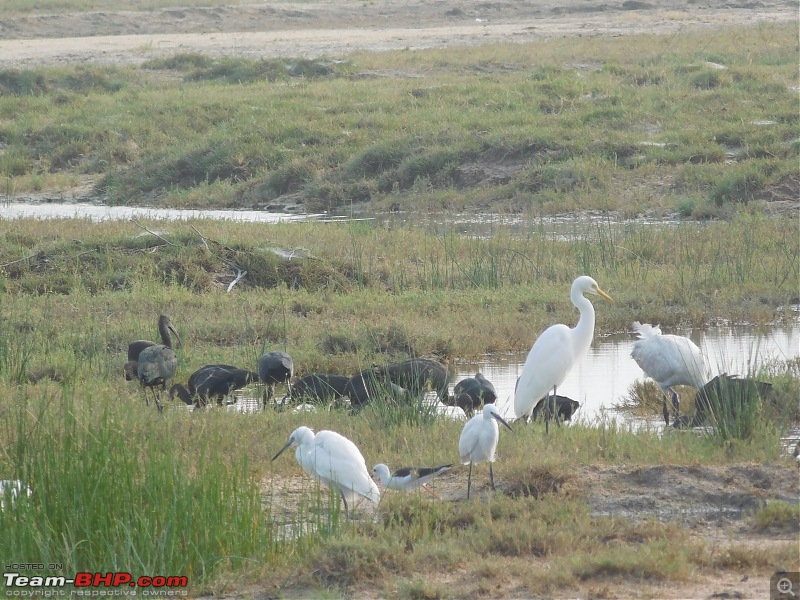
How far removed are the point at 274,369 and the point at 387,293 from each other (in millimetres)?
3215

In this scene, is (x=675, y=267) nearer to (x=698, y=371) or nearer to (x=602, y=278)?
(x=602, y=278)

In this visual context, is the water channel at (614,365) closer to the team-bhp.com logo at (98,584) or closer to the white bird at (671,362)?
the white bird at (671,362)

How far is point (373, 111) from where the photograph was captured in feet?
73.4

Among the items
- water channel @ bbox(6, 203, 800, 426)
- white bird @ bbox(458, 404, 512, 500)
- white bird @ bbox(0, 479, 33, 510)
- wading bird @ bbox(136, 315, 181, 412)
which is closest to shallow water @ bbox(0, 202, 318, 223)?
water channel @ bbox(6, 203, 800, 426)

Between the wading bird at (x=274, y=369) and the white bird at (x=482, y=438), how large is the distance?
8.86 feet

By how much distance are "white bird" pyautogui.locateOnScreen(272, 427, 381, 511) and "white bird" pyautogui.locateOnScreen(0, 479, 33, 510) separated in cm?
130

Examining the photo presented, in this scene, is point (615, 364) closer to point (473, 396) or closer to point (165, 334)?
point (473, 396)

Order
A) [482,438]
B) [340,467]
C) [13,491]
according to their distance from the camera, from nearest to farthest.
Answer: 1. [13,491]
2. [340,467]
3. [482,438]

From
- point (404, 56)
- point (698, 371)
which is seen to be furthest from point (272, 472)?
point (404, 56)

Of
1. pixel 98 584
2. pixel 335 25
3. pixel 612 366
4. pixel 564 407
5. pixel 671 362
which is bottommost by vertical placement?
pixel 612 366

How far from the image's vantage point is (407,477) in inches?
227

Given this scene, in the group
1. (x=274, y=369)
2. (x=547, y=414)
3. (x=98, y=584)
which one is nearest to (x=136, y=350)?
(x=274, y=369)

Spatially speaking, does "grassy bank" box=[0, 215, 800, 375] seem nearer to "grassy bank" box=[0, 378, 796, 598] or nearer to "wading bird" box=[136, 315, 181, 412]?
"wading bird" box=[136, 315, 181, 412]

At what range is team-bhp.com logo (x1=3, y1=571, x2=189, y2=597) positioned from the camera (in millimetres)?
4711
